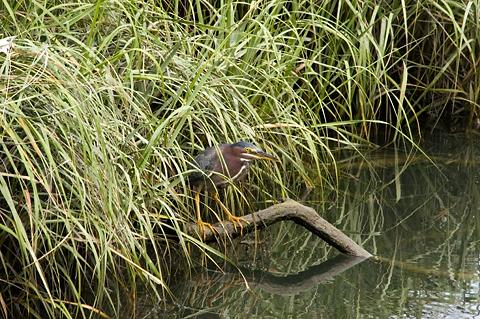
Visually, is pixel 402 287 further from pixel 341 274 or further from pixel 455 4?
pixel 455 4

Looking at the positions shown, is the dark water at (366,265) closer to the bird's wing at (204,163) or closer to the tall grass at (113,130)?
the tall grass at (113,130)

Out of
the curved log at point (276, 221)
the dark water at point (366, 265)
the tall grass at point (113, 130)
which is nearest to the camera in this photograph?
the tall grass at point (113, 130)

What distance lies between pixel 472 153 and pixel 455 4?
53.8 inches

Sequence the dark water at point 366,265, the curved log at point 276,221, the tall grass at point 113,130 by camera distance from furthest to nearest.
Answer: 1. the curved log at point 276,221
2. the dark water at point 366,265
3. the tall grass at point 113,130

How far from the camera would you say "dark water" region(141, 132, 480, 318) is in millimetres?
3537

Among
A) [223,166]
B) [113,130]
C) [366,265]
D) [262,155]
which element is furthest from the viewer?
[366,265]

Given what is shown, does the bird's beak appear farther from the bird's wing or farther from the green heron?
the bird's wing

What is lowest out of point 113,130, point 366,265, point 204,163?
point 366,265

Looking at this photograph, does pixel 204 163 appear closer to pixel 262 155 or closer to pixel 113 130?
pixel 262 155

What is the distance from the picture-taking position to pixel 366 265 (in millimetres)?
4035

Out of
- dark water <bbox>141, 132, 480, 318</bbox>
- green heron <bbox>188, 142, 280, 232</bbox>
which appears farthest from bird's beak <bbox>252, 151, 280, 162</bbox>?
dark water <bbox>141, 132, 480, 318</bbox>

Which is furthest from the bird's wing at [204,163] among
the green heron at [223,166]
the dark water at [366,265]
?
the dark water at [366,265]

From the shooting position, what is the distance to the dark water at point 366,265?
354cm

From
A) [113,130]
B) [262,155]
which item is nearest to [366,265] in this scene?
[262,155]
